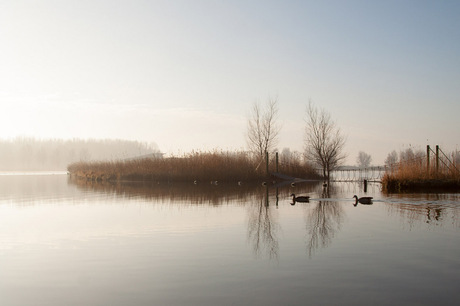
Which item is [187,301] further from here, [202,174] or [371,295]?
[202,174]

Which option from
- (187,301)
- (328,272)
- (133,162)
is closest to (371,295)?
(328,272)

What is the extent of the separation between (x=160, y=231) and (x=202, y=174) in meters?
19.8

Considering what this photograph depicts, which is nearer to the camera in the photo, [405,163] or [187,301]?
[187,301]

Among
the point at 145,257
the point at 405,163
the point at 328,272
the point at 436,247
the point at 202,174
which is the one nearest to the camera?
the point at 328,272

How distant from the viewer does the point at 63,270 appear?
5.84m

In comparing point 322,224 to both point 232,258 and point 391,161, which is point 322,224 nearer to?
point 232,258

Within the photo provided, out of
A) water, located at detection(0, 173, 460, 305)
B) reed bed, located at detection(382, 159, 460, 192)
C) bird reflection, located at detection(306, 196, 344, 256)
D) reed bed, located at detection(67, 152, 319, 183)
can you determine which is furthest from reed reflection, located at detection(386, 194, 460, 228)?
reed bed, located at detection(67, 152, 319, 183)

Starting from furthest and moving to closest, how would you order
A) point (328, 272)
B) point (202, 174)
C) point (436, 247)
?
point (202, 174)
point (436, 247)
point (328, 272)

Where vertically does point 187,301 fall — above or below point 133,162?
below

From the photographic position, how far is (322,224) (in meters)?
9.70

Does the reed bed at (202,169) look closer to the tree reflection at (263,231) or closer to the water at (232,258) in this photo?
the tree reflection at (263,231)

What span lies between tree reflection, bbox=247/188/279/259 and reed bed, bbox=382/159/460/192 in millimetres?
9817

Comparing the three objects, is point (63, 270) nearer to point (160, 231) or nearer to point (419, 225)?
point (160, 231)

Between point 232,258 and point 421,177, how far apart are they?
1687cm
